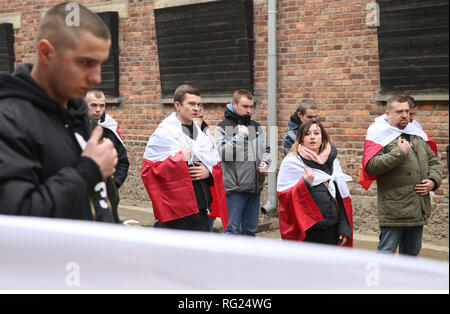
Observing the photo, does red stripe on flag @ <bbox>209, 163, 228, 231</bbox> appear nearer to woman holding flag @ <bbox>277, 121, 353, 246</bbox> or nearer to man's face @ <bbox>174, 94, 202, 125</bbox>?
man's face @ <bbox>174, 94, 202, 125</bbox>

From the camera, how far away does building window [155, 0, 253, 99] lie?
960cm

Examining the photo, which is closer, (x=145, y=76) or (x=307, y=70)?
(x=307, y=70)

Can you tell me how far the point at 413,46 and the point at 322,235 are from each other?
372cm

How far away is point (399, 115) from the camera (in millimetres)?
5906

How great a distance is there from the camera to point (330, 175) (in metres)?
5.25

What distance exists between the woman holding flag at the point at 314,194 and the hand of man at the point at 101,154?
3.21 m

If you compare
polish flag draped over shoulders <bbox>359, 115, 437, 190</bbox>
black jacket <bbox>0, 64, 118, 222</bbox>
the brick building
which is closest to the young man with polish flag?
polish flag draped over shoulders <bbox>359, 115, 437, 190</bbox>

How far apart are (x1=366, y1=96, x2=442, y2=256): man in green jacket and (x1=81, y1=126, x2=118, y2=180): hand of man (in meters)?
4.13

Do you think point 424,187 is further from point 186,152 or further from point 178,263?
point 178,263

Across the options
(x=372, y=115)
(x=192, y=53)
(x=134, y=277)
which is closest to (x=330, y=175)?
(x=372, y=115)

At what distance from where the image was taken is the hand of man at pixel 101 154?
1.98 meters

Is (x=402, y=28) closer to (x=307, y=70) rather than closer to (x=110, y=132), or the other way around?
(x=307, y=70)

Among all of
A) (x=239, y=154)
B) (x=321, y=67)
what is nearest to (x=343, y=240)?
(x=239, y=154)

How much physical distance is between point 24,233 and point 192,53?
8.87m
